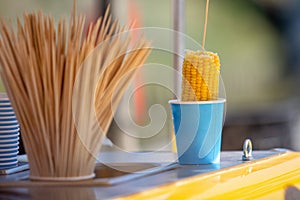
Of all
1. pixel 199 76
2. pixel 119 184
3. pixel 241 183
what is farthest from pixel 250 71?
pixel 119 184

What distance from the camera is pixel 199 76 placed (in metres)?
1.36

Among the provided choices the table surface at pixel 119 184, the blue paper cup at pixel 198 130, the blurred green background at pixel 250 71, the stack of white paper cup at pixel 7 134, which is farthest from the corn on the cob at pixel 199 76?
the blurred green background at pixel 250 71

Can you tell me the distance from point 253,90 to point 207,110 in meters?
3.69

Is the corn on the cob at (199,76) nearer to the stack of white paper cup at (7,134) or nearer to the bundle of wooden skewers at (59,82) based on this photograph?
the bundle of wooden skewers at (59,82)

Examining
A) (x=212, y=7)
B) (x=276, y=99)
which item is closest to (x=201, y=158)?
(x=212, y=7)

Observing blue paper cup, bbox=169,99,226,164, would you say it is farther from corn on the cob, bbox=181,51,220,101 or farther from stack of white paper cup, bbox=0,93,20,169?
stack of white paper cup, bbox=0,93,20,169

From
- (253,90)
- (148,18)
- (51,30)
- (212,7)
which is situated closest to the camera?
(51,30)

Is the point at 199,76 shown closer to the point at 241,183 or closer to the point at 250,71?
the point at 241,183

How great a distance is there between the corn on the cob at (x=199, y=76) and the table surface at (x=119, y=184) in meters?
0.15

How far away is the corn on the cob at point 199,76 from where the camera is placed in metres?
1.36

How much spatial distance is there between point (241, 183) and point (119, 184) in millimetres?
258

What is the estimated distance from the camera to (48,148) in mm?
1081

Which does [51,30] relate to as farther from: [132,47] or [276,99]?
[276,99]

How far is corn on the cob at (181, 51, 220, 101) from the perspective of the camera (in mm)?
1357
